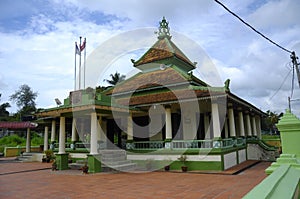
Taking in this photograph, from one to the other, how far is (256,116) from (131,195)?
15.7 meters

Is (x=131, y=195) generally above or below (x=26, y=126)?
below

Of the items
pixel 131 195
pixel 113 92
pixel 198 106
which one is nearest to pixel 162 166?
pixel 198 106

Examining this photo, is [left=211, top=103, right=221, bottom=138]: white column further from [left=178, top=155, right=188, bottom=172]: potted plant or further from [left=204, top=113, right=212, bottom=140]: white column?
[left=204, top=113, right=212, bottom=140]: white column

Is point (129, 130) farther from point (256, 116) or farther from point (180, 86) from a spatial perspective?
point (256, 116)

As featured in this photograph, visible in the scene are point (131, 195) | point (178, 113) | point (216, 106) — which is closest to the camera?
point (131, 195)

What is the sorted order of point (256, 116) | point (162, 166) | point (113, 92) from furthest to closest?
point (256, 116), point (113, 92), point (162, 166)

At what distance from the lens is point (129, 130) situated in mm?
12680

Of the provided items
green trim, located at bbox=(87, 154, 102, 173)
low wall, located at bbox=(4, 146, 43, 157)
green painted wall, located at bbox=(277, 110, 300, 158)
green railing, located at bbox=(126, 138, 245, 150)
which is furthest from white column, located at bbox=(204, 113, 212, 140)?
low wall, located at bbox=(4, 146, 43, 157)

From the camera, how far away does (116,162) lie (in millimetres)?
11547

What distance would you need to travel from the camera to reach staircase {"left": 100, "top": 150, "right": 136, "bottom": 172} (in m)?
11.2

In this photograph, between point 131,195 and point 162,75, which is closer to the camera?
point 131,195

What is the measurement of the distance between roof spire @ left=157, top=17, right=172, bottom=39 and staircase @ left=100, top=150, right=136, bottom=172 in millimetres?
8359

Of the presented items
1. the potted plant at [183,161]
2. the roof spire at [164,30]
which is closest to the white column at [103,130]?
the potted plant at [183,161]

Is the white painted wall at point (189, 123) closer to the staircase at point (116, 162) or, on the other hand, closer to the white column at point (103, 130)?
the staircase at point (116, 162)
